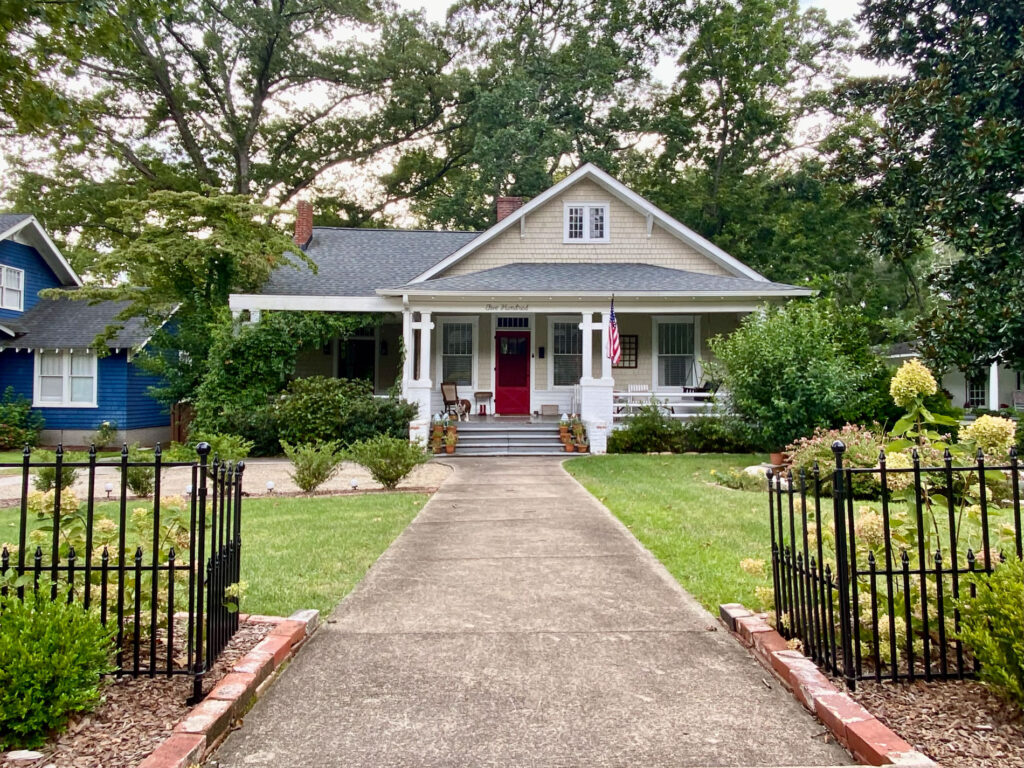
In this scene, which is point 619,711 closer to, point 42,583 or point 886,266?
point 42,583

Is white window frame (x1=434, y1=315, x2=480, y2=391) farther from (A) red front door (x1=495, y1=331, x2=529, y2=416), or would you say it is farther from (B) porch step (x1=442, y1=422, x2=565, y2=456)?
(B) porch step (x1=442, y1=422, x2=565, y2=456)

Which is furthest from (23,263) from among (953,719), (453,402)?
(953,719)

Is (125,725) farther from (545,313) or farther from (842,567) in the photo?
(545,313)

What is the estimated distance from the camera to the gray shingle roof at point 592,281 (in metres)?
16.4

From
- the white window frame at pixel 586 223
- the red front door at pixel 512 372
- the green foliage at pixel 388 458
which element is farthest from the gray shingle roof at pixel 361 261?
the green foliage at pixel 388 458

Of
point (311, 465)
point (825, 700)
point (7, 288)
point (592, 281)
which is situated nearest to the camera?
point (825, 700)

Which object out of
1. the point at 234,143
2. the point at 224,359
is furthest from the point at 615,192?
the point at 234,143

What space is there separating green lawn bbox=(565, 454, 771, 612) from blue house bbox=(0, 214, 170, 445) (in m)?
13.8

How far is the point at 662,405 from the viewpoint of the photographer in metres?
16.2

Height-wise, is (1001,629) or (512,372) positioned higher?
(512,372)

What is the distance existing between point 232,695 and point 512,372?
15.9 meters

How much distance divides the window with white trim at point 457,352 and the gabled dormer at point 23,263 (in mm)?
12884

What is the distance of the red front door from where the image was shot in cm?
1886

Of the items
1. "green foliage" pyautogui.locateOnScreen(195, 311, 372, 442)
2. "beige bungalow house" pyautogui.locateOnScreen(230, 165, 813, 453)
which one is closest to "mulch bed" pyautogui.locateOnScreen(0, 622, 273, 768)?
"green foliage" pyautogui.locateOnScreen(195, 311, 372, 442)
